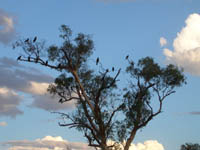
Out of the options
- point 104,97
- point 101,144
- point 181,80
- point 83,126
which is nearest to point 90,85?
point 104,97

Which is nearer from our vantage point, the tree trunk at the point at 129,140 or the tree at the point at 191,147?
the tree trunk at the point at 129,140

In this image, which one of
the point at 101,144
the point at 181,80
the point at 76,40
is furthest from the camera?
the point at 181,80

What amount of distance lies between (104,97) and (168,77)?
7.65m

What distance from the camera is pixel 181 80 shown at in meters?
37.0

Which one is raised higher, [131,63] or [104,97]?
[131,63]

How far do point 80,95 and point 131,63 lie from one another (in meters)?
7.84

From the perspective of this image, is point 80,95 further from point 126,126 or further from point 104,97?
point 126,126

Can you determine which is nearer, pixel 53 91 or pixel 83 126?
pixel 83 126

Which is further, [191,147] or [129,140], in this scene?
[191,147]

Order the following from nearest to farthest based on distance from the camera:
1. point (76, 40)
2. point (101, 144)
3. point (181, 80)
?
point (101, 144)
point (76, 40)
point (181, 80)

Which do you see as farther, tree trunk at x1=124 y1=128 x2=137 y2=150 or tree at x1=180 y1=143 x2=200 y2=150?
tree at x1=180 y1=143 x2=200 y2=150

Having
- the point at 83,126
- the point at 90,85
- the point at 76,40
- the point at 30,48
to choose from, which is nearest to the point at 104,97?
the point at 90,85

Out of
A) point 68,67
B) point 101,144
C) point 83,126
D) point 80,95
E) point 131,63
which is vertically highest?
point 131,63

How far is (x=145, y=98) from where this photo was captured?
36031 millimetres
